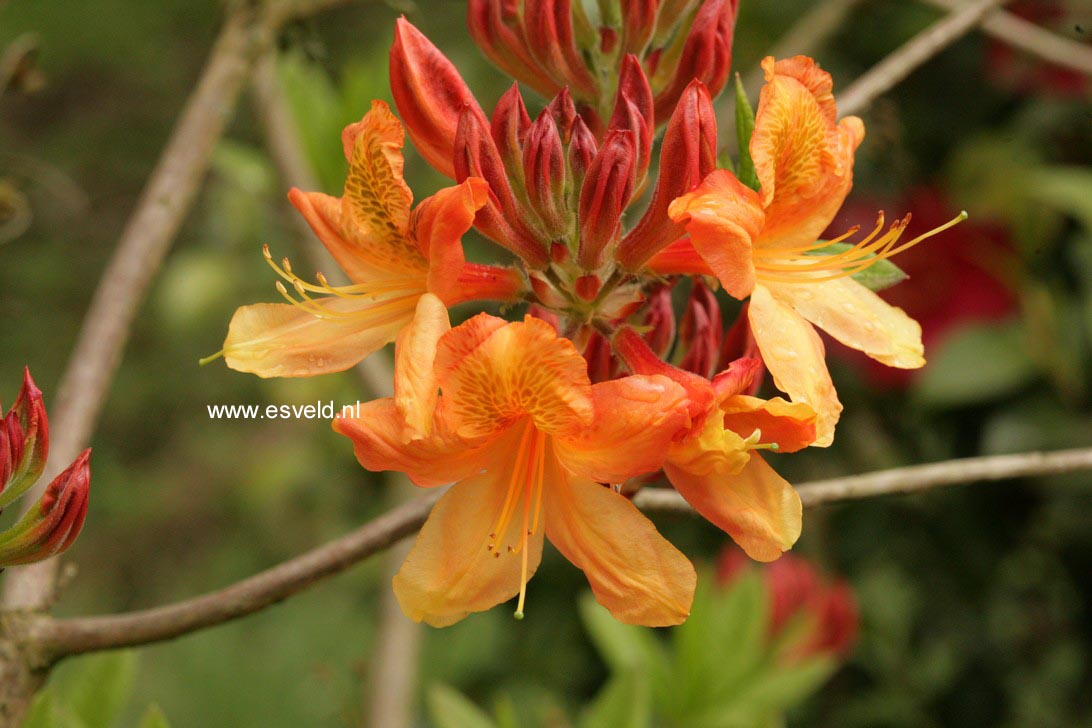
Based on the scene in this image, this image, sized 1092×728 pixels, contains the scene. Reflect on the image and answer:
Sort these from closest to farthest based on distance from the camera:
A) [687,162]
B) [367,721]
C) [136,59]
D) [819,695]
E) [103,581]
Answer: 1. [687,162]
2. [367,721]
3. [819,695]
4. [136,59]
5. [103,581]

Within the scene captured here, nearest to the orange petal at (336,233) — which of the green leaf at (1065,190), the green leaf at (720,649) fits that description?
the green leaf at (720,649)

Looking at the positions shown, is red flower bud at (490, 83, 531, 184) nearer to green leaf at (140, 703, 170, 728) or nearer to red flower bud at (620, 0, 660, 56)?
red flower bud at (620, 0, 660, 56)

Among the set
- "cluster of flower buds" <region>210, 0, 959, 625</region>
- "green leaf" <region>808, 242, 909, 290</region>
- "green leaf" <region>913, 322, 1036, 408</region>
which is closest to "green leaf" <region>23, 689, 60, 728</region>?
"cluster of flower buds" <region>210, 0, 959, 625</region>

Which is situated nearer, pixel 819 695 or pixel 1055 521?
pixel 1055 521

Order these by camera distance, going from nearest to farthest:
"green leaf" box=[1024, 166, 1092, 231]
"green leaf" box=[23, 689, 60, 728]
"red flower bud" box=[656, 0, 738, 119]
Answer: "red flower bud" box=[656, 0, 738, 119]
"green leaf" box=[23, 689, 60, 728]
"green leaf" box=[1024, 166, 1092, 231]

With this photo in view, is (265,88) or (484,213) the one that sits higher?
(484,213)

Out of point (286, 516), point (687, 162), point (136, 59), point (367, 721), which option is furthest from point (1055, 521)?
point (136, 59)

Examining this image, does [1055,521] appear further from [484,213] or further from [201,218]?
[201,218]
